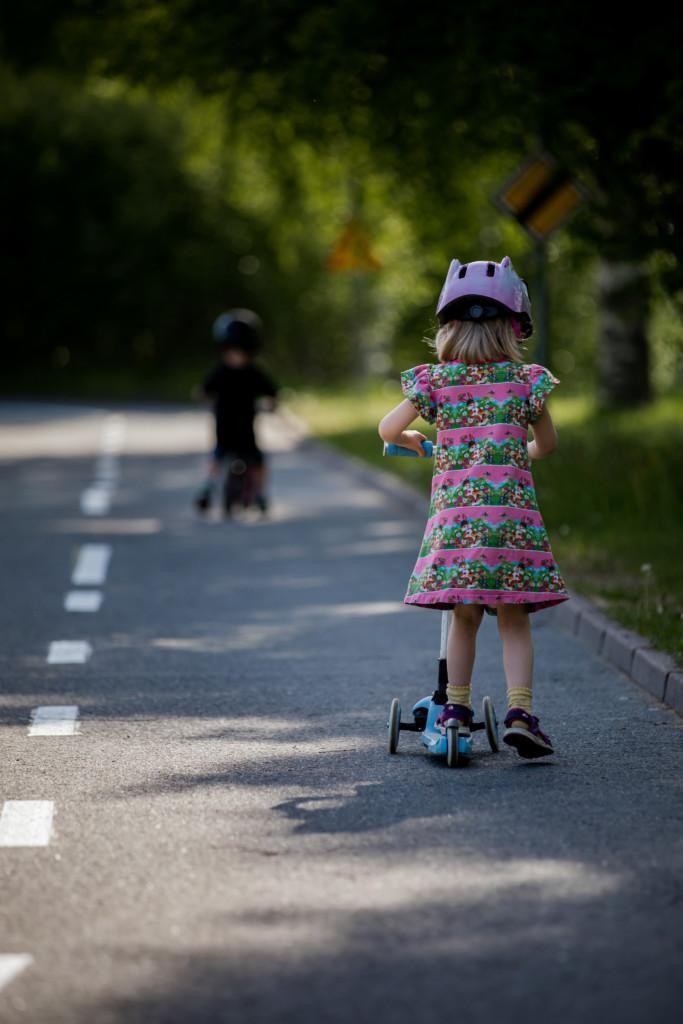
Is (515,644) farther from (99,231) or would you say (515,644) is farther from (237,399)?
(99,231)

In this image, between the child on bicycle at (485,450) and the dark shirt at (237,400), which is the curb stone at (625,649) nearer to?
the child on bicycle at (485,450)

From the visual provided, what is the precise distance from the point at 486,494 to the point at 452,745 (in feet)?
2.76

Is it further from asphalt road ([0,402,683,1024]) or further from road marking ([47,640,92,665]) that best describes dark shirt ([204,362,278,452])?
road marking ([47,640,92,665])

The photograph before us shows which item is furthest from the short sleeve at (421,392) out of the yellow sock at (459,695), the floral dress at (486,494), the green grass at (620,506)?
the green grass at (620,506)

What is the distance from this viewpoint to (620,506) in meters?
14.1

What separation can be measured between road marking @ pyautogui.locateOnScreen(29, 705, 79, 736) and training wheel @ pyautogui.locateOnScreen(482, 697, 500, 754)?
156cm

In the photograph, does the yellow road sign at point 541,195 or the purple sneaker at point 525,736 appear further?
the yellow road sign at point 541,195

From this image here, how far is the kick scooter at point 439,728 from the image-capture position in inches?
249

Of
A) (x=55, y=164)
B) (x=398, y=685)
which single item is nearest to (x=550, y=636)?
(x=398, y=685)

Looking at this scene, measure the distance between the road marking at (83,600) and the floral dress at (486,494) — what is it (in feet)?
15.3

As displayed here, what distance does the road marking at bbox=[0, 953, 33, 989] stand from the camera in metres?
4.08

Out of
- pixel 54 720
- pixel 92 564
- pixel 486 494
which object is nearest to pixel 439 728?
pixel 486 494

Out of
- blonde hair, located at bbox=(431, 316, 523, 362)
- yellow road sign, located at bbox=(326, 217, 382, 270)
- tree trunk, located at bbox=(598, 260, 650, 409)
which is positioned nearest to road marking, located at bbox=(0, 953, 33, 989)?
blonde hair, located at bbox=(431, 316, 523, 362)

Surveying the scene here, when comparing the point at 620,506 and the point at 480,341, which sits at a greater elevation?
the point at 620,506
